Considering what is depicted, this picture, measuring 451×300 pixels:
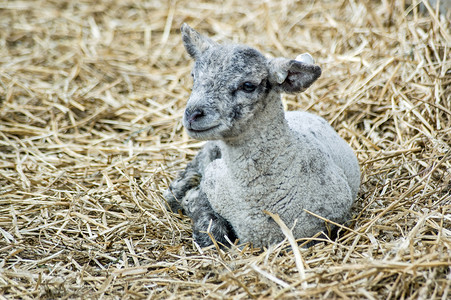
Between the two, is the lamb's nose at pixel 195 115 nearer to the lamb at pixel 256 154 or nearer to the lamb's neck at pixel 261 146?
the lamb at pixel 256 154

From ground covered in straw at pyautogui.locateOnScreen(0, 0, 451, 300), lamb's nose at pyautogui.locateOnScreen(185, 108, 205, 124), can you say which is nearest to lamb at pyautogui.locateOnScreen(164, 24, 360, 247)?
lamb's nose at pyautogui.locateOnScreen(185, 108, 205, 124)

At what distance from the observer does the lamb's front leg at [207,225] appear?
378cm

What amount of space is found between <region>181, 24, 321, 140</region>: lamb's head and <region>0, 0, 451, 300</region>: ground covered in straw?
862mm

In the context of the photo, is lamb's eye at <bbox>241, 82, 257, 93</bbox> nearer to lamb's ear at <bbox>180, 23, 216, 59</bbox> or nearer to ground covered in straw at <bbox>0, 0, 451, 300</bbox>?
lamb's ear at <bbox>180, 23, 216, 59</bbox>

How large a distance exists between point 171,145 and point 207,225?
1688 millimetres

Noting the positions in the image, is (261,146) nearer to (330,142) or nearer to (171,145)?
(330,142)

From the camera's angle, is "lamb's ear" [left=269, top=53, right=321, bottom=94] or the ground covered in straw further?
A: "lamb's ear" [left=269, top=53, right=321, bottom=94]

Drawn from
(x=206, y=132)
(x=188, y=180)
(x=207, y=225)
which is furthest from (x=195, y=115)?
(x=188, y=180)

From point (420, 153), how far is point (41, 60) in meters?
4.92

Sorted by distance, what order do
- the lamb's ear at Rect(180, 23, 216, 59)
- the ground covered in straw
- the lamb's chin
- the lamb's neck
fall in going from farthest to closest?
the lamb's ear at Rect(180, 23, 216, 59)
the lamb's neck
the lamb's chin
the ground covered in straw

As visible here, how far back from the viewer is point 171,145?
211 inches

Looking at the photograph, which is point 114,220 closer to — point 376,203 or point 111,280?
point 111,280

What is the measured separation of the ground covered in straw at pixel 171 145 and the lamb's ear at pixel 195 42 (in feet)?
4.27

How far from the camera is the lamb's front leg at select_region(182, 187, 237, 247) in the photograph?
3.78m
